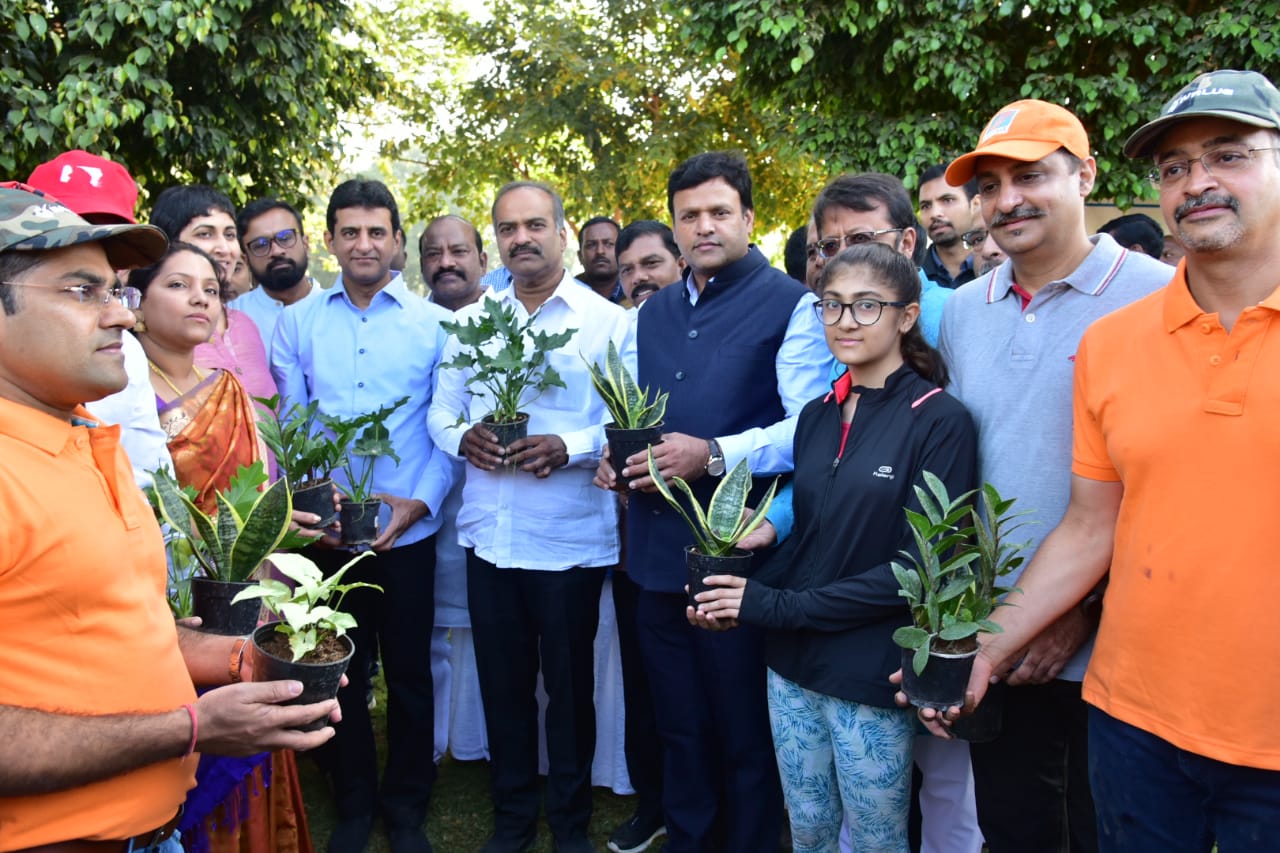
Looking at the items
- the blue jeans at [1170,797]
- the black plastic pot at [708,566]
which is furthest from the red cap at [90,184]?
the blue jeans at [1170,797]

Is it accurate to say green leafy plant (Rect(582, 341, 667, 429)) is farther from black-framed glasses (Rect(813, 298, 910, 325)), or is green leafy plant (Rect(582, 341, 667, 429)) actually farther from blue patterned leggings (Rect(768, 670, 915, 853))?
blue patterned leggings (Rect(768, 670, 915, 853))

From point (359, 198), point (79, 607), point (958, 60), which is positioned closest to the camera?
point (79, 607)

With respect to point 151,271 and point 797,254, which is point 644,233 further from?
point 151,271

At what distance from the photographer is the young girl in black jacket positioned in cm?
287

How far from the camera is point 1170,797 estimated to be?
2260mm

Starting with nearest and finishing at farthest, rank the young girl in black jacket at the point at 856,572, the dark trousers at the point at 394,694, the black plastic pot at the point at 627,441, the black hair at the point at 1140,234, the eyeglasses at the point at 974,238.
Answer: the young girl in black jacket at the point at 856,572
the black plastic pot at the point at 627,441
the dark trousers at the point at 394,694
the eyeglasses at the point at 974,238
the black hair at the point at 1140,234

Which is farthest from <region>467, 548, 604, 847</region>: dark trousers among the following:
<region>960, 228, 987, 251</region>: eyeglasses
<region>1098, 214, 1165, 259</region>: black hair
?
<region>1098, 214, 1165, 259</region>: black hair

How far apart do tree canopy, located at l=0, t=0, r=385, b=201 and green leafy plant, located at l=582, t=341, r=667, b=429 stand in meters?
5.40

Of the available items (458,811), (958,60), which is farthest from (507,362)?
(958,60)

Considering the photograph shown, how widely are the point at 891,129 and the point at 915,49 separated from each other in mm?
864

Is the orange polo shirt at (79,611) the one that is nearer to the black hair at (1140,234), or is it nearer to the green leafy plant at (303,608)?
the green leafy plant at (303,608)

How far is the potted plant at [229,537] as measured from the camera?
2648mm

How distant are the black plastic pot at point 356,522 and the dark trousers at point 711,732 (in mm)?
1103

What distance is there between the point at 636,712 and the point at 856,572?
1934 millimetres
